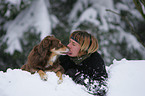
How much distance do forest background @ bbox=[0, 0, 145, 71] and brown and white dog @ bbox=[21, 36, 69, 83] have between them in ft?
5.49

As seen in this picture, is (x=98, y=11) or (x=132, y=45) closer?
(x=98, y=11)

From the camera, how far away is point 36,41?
165 inches

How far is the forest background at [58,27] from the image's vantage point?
13.0 ft

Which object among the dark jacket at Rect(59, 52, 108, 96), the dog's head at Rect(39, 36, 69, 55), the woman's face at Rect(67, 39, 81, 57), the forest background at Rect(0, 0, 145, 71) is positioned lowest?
the forest background at Rect(0, 0, 145, 71)

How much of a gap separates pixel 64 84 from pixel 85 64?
14.4 inches

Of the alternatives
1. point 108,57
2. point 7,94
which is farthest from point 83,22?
point 7,94

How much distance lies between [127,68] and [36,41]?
2980 millimetres

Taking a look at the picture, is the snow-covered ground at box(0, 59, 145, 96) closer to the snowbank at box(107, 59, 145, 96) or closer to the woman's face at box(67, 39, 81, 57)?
the snowbank at box(107, 59, 145, 96)

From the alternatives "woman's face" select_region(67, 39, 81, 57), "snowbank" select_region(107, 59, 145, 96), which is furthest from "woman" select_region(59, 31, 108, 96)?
"snowbank" select_region(107, 59, 145, 96)

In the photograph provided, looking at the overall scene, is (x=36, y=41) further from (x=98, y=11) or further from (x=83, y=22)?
(x=98, y=11)

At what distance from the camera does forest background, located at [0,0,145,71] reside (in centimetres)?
397

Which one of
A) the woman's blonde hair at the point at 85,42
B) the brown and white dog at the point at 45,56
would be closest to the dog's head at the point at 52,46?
the brown and white dog at the point at 45,56

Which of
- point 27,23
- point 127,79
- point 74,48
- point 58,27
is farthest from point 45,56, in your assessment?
point 58,27

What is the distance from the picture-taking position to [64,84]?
5.11 feet
